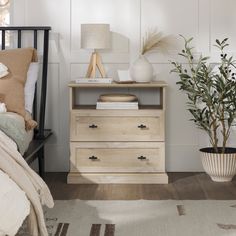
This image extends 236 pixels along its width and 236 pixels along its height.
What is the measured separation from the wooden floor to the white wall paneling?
0.51m

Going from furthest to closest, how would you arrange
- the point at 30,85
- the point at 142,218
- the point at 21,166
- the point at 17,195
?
the point at 30,85
the point at 142,218
the point at 21,166
the point at 17,195

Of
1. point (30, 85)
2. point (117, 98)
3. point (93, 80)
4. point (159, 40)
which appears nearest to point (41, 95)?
point (30, 85)

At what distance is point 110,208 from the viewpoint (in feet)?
11.5

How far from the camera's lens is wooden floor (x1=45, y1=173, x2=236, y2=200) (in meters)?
3.82

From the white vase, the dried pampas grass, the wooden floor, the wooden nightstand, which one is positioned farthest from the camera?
the dried pampas grass

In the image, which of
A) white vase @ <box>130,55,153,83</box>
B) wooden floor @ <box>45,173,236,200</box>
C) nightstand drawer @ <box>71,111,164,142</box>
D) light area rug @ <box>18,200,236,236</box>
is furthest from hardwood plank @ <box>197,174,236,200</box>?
white vase @ <box>130,55,153,83</box>

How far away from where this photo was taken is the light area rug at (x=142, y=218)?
3016 mm

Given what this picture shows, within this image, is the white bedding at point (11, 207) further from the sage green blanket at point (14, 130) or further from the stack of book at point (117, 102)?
the stack of book at point (117, 102)

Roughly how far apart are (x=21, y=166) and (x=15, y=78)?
1.29m

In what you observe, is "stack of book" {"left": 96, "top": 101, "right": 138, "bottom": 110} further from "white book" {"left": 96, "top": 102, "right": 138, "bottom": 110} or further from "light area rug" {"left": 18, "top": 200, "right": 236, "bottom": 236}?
"light area rug" {"left": 18, "top": 200, "right": 236, "bottom": 236}

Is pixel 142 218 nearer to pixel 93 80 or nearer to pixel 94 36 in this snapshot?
pixel 93 80

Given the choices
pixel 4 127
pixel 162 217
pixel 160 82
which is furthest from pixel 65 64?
pixel 162 217

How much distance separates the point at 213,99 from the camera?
4.46 meters

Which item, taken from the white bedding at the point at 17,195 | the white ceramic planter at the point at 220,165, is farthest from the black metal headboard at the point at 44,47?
the white ceramic planter at the point at 220,165
